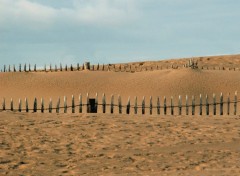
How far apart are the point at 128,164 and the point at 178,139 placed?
4454 millimetres

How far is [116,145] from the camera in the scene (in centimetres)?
1483

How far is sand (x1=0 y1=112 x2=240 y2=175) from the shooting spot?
11.6 m

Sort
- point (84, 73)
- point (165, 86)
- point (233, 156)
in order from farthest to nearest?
1. point (84, 73)
2. point (165, 86)
3. point (233, 156)

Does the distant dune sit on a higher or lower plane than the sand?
higher

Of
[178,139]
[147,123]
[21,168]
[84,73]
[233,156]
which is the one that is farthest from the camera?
[84,73]

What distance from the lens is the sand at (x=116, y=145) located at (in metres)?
11.6

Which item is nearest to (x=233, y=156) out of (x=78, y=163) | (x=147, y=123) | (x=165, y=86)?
(x=78, y=163)

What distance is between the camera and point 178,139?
53.2ft

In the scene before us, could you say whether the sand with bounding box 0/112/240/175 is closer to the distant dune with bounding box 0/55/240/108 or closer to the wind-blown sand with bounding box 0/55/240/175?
the wind-blown sand with bounding box 0/55/240/175

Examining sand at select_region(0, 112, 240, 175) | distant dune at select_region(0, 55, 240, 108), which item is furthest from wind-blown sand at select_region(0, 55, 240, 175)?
distant dune at select_region(0, 55, 240, 108)

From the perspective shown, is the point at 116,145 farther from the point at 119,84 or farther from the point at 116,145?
the point at 119,84

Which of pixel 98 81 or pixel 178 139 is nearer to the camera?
pixel 178 139

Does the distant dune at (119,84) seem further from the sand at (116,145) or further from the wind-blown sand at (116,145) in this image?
the sand at (116,145)

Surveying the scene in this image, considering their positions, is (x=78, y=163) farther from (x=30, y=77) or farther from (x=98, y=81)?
(x=30, y=77)
